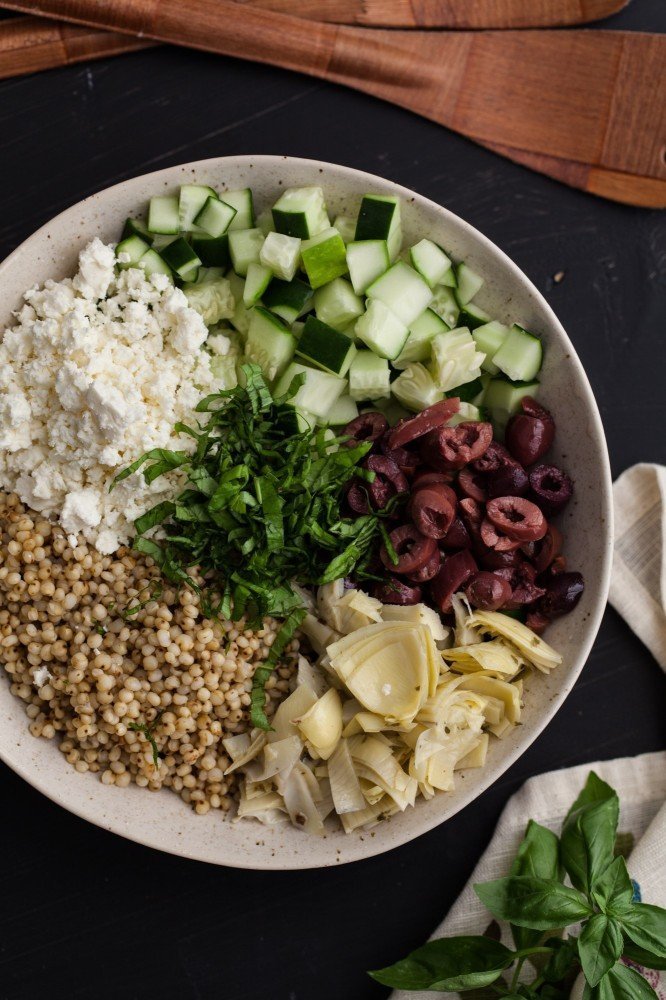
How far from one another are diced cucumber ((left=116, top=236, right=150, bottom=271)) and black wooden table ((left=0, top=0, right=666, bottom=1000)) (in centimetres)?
43

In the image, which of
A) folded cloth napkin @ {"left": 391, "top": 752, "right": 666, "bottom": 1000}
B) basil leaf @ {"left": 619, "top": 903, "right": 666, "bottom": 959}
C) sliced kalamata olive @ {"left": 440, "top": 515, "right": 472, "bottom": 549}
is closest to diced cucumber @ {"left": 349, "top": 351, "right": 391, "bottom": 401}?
sliced kalamata olive @ {"left": 440, "top": 515, "right": 472, "bottom": 549}

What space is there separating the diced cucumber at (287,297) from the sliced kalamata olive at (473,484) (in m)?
0.68

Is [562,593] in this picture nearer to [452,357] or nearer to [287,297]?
[452,357]

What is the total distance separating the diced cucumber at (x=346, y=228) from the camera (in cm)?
241

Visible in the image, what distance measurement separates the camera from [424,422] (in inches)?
89.4

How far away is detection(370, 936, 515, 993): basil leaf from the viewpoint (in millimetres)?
2223

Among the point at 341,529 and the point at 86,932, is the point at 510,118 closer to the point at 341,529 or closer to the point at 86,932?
the point at 341,529

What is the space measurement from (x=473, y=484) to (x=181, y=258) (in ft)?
3.52

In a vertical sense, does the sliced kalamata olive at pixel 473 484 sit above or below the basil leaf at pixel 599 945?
above

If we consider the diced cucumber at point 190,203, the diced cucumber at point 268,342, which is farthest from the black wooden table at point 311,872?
the diced cucumber at point 268,342

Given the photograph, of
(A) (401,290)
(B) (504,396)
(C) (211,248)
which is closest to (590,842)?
(B) (504,396)

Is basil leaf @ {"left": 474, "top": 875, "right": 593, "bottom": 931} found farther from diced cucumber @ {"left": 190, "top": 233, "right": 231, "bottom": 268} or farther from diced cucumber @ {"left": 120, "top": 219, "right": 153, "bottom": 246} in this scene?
diced cucumber @ {"left": 120, "top": 219, "right": 153, "bottom": 246}

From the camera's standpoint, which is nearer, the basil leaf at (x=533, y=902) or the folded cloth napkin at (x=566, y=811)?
the basil leaf at (x=533, y=902)

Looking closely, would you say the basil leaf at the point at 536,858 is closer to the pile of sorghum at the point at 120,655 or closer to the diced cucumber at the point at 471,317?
the pile of sorghum at the point at 120,655
